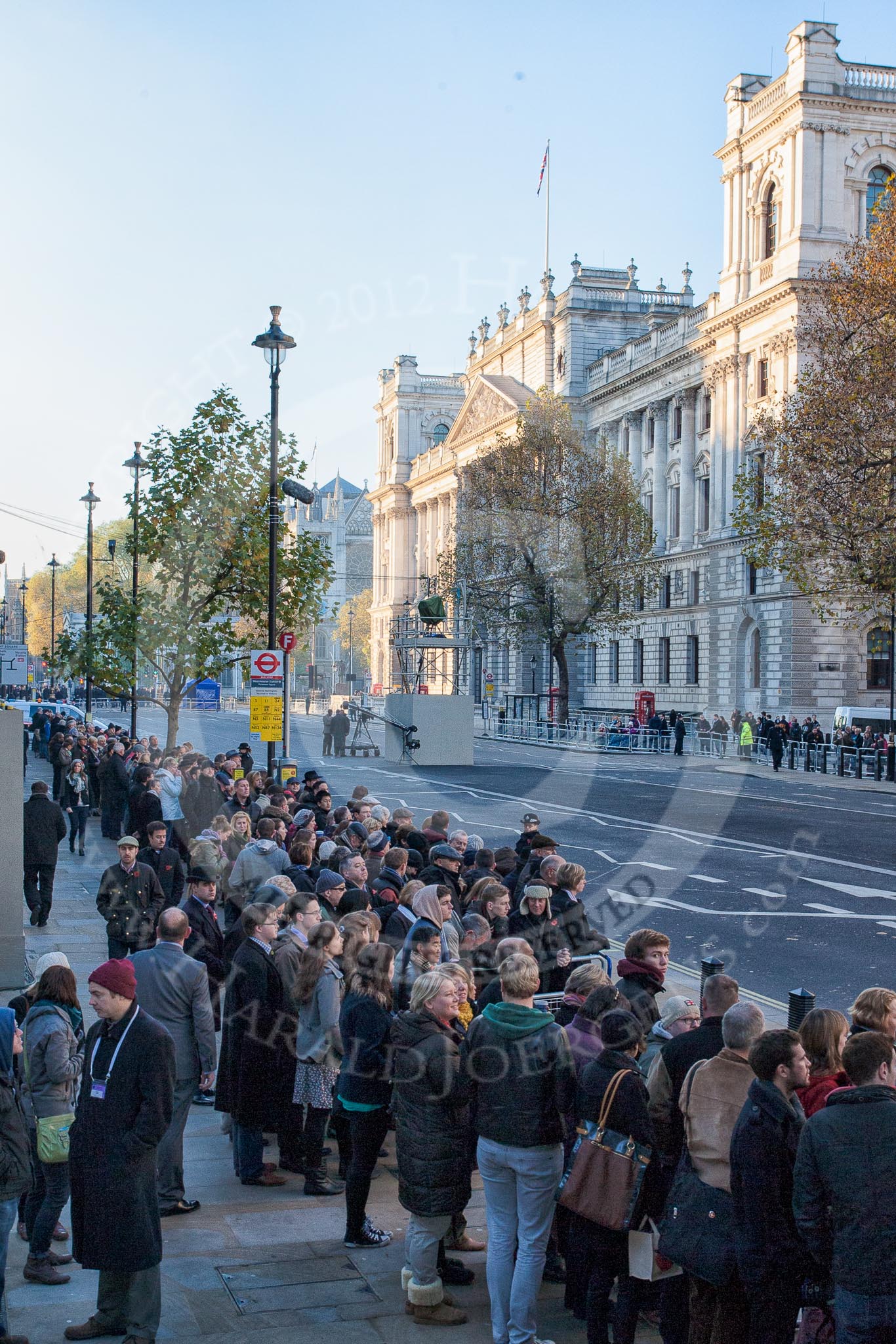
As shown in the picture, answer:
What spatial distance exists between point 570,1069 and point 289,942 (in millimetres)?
2695

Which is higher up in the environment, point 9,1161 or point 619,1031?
point 619,1031

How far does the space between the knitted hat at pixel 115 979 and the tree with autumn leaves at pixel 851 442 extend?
89.8 ft

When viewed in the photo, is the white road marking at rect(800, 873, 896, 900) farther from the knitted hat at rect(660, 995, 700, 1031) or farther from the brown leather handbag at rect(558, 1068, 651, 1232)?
the brown leather handbag at rect(558, 1068, 651, 1232)

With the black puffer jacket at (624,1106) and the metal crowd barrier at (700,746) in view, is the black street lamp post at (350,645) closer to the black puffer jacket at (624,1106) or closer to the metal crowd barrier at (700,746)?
the metal crowd barrier at (700,746)

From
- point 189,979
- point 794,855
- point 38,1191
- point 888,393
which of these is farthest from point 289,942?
point 888,393

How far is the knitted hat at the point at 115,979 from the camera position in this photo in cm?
553

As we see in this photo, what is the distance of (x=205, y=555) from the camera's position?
24266 mm

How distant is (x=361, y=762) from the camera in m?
43.6

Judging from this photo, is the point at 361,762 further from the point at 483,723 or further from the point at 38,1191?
the point at 38,1191

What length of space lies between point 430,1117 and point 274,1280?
43.1 inches

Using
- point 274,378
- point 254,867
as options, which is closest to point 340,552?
point 274,378

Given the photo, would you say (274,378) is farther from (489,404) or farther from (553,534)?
(489,404)

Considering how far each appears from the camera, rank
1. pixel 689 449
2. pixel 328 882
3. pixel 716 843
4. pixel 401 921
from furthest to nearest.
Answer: pixel 689 449 → pixel 716 843 → pixel 328 882 → pixel 401 921

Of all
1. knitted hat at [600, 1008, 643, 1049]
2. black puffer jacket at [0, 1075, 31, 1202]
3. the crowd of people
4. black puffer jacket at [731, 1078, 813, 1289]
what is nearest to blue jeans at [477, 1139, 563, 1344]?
the crowd of people
